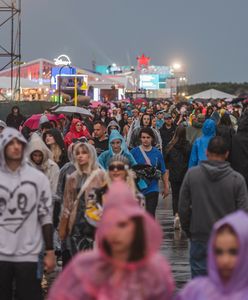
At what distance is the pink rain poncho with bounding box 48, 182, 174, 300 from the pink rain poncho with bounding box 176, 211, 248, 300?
0.17m

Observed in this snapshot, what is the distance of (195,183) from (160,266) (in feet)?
11.6

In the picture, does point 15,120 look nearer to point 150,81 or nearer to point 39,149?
point 39,149

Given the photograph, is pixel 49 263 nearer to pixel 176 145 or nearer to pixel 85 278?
pixel 85 278

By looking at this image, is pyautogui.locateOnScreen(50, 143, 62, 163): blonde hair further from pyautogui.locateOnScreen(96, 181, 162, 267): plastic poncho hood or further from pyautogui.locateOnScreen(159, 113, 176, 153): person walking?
pyautogui.locateOnScreen(159, 113, 176, 153): person walking

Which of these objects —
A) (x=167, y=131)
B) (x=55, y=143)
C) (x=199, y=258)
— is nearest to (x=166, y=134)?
(x=167, y=131)

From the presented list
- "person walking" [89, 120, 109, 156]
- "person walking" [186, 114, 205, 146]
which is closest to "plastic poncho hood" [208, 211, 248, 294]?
"person walking" [89, 120, 109, 156]

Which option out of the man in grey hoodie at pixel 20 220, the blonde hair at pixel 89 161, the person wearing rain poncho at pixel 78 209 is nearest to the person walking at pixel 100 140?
the blonde hair at pixel 89 161

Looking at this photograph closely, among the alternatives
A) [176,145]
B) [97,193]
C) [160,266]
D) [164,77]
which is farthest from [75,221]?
[164,77]

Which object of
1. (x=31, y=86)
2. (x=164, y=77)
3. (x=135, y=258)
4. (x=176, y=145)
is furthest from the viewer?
(x=164, y=77)

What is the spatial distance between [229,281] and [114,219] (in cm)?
64

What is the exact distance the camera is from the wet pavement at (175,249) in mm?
12006

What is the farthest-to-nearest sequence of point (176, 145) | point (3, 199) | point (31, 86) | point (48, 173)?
point (31, 86) < point (176, 145) < point (48, 173) < point (3, 199)

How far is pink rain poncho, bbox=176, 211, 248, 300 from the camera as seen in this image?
4.95m

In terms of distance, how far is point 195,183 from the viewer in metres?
8.61
